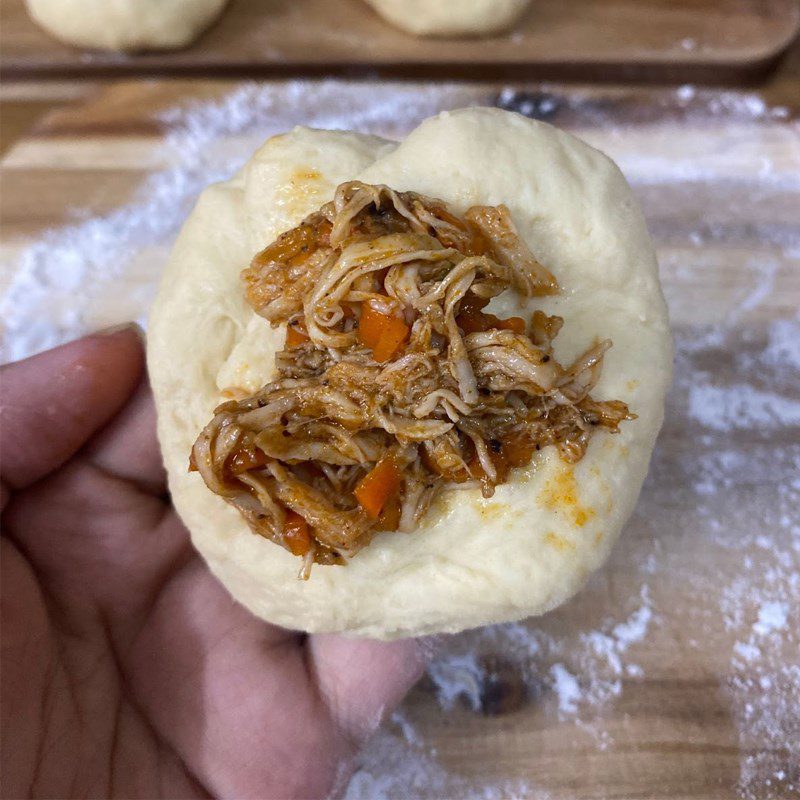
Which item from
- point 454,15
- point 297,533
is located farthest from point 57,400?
point 454,15

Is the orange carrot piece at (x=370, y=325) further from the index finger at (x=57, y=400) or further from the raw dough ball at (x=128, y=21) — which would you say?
the raw dough ball at (x=128, y=21)

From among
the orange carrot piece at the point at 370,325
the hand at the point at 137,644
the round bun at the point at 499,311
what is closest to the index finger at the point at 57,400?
the hand at the point at 137,644

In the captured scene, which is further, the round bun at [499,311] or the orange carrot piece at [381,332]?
the round bun at [499,311]

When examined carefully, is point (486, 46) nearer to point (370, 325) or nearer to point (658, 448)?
point (658, 448)

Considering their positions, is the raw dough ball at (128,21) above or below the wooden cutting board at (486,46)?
above

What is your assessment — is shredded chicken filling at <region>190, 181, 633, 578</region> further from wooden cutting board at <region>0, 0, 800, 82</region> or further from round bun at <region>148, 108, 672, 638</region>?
wooden cutting board at <region>0, 0, 800, 82</region>

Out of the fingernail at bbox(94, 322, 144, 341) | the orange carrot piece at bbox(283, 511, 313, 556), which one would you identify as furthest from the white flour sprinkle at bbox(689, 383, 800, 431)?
the fingernail at bbox(94, 322, 144, 341)

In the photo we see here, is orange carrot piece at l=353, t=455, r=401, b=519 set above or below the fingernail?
above
